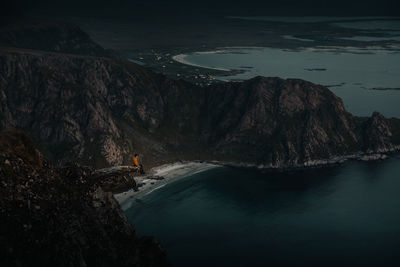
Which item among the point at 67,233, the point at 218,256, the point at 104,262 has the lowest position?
the point at 218,256

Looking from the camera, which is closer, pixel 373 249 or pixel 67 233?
pixel 67 233

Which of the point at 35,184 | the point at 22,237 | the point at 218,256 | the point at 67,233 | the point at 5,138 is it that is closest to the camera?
the point at 22,237

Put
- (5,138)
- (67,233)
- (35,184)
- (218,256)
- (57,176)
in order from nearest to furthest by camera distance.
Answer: (67,233) → (35,184) → (57,176) → (5,138) → (218,256)

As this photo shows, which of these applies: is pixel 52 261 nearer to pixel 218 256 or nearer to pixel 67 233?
pixel 67 233

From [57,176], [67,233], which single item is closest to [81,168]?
[57,176]

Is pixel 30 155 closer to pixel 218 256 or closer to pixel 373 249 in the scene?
pixel 218 256

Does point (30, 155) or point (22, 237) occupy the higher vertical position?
point (30, 155)
